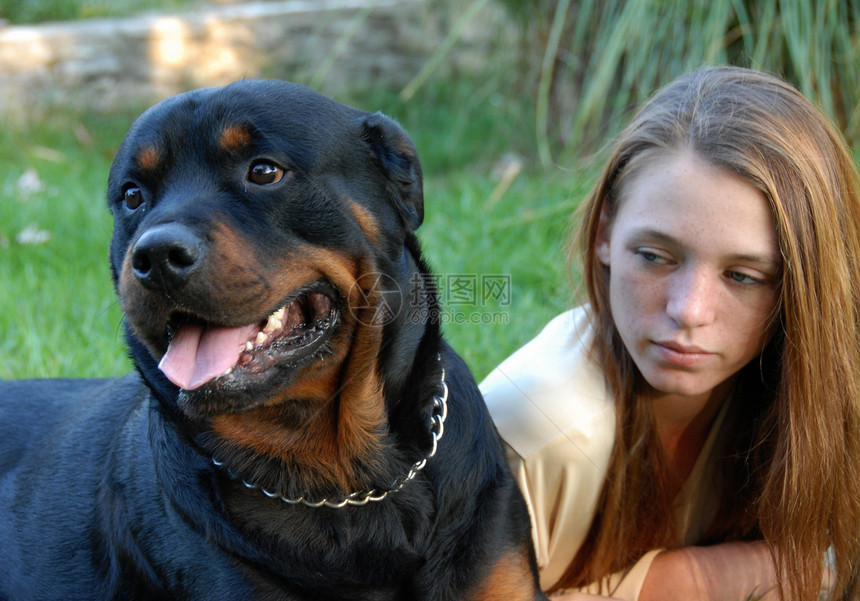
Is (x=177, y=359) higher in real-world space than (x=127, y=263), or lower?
lower

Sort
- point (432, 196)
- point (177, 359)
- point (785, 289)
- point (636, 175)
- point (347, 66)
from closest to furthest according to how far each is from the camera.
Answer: point (177, 359), point (785, 289), point (636, 175), point (432, 196), point (347, 66)

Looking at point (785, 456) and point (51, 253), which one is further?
point (51, 253)

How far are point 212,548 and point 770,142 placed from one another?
1.77 m

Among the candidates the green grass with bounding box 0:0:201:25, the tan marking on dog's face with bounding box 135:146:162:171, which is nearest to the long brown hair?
the tan marking on dog's face with bounding box 135:146:162:171

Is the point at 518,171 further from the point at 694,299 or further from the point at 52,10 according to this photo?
the point at 52,10

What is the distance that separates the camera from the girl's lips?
7.87 ft

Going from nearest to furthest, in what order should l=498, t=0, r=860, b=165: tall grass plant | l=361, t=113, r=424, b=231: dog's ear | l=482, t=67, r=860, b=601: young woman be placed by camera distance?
l=361, t=113, r=424, b=231: dog's ear < l=482, t=67, r=860, b=601: young woman < l=498, t=0, r=860, b=165: tall grass plant

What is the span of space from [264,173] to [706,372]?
52.3 inches

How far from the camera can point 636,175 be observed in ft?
8.45

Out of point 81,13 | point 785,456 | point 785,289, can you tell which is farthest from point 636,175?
point 81,13

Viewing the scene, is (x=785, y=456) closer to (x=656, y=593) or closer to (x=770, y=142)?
(x=656, y=593)

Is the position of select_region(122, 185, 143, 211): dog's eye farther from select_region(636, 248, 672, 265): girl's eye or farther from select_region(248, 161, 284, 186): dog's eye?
select_region(636, 248, 672, 265): girl's eye

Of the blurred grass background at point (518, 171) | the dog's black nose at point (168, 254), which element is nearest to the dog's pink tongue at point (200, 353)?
the dog's black nose at point (168, 254)

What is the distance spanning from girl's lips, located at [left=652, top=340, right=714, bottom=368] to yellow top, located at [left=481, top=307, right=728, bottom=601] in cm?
29
